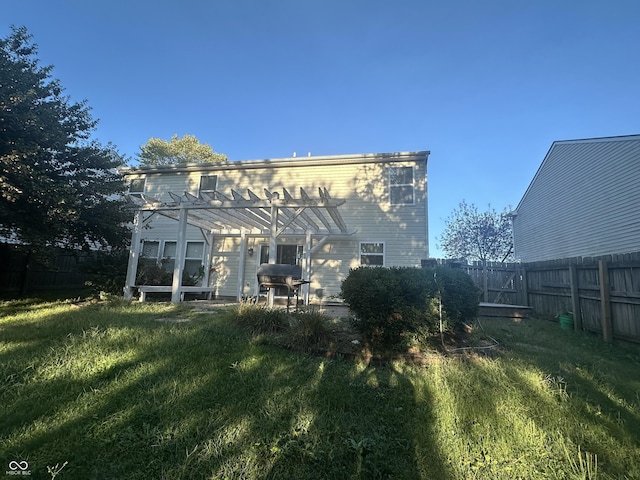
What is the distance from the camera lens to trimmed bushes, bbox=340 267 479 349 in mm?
4250

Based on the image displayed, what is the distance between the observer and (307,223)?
1032cm

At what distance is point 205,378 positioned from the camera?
3188 millimetres

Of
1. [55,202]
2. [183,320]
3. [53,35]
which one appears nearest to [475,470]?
[183,320]

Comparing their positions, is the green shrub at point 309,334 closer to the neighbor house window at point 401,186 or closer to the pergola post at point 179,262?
the pergola post at point 179,262

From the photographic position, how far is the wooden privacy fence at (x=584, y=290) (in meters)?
5.29

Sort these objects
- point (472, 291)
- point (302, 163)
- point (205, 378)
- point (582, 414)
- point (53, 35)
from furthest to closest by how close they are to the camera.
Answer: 1. point (302, 163)
2. point (53, 35)
3. point (472, 291)
4. point (205, 378)
5. point (582, 414)

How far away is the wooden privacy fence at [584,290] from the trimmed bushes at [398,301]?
3.12 m

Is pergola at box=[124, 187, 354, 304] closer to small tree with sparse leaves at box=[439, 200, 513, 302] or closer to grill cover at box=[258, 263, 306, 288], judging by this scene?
grill cover at box=[258, 263, 306, 288]

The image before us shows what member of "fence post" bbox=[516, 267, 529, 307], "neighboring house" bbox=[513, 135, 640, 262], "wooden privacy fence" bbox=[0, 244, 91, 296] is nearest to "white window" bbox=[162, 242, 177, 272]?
"wooden privacy fence" bbox=[0, 244, 91, 296]

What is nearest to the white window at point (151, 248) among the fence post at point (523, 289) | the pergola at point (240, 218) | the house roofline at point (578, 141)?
the pergola at point (240, 218)

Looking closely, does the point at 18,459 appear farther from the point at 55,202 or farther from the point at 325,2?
the point at 325,2

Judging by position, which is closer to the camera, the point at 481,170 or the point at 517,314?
the point at 517,314

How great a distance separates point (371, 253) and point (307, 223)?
8.59 feet

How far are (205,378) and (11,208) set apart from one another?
7.29 m
